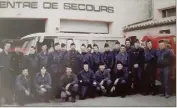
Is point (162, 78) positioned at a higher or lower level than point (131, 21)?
lower

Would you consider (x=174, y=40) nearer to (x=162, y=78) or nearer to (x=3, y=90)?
(x=162, y=78)

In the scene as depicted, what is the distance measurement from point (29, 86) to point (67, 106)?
0.82ft

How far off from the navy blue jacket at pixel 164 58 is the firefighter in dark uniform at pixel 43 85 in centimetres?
66

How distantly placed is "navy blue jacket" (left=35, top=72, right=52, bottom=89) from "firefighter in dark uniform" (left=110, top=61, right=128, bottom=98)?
379 millimetres

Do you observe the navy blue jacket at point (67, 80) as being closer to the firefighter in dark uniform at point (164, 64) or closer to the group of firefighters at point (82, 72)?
the group of firefighters at point (82, 72)

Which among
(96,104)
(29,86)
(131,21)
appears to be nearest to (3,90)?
(29,86)

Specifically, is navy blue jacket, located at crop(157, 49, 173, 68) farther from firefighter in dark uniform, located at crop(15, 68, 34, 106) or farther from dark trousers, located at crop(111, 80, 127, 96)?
firefighter in dark uniform, located at crop(15, 68, 34, 106)

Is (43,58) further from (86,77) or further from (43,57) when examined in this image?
(86,77)

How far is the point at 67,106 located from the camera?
1738mm

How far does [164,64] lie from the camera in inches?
72.7

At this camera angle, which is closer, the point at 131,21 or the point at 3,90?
the point at 3,90

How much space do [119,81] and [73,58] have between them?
0.31 m

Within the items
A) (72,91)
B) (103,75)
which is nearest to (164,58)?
(103,75)

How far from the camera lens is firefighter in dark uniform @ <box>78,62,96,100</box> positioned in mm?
1828
